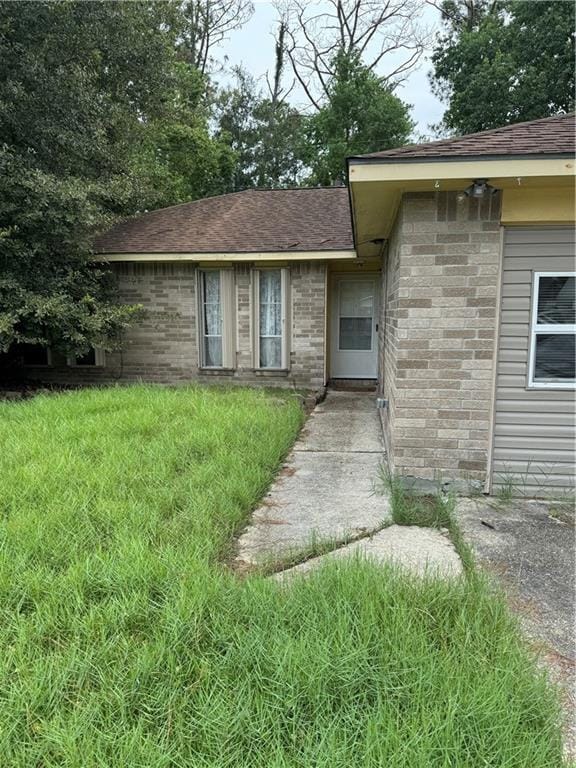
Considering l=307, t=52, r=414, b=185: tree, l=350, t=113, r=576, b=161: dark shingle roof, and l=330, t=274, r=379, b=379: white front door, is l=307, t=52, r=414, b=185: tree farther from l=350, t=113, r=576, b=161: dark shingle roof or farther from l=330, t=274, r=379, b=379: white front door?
l=350, t=113, r=576, b=161: dark shingle roof

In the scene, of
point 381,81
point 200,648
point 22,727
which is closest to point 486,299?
point 200,648

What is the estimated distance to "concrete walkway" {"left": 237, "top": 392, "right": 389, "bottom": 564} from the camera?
3.36 metres

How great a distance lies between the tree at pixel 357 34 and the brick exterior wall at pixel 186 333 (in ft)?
55.3

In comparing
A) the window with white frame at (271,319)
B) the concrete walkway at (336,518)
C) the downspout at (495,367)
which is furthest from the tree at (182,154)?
the downspout at (495,367)

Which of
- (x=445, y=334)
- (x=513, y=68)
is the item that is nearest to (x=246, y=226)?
(x=445, y=334)

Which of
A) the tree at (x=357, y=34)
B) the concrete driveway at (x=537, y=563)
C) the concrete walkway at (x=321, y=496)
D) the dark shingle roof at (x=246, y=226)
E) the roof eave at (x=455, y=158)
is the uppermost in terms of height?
the tree at (x=357, y=34)

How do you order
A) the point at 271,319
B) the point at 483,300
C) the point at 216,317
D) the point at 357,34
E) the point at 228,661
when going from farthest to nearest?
the point at 357,34 < the point at 216,317 < the point at 271,319 < the point at 483,300 < the point at 228,661

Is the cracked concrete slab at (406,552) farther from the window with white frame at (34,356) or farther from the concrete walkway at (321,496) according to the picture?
the window with white frame at (34,356)

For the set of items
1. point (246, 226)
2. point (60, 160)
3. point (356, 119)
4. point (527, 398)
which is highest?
point (356, 119)

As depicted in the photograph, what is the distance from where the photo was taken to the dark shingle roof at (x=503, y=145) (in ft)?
11.7

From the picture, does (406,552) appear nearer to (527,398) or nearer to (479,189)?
(527,398)

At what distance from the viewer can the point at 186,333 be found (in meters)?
→ 9.73

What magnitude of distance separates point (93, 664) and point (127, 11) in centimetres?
1118

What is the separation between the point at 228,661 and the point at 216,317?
812 cm
